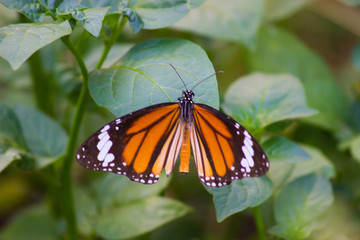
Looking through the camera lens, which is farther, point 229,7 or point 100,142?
point 229,7

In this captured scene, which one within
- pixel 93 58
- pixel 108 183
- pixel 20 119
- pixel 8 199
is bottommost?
pixel 8 199

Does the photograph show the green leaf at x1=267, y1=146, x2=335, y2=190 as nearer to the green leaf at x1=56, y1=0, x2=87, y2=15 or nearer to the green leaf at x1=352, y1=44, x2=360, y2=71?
the green leaf at x1=352, y1=44, x2=360, y2=71

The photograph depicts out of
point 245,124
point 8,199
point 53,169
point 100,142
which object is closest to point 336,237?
point 245,124

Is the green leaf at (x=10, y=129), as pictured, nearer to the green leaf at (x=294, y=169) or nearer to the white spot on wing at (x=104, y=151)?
the white spot on wing at (x=104, y=151)

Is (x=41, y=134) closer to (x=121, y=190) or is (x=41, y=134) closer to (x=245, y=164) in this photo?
(x=121, y=190)

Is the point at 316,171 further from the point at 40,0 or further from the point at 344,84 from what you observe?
the point at 344,84

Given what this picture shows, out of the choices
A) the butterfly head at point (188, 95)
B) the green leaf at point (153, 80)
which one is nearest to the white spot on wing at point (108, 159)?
the green leaf at point (153, 80)

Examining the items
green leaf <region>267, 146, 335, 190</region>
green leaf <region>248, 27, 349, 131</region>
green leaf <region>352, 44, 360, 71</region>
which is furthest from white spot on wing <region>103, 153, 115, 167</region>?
green leaf <region>352, 44, 360, 71</region>
